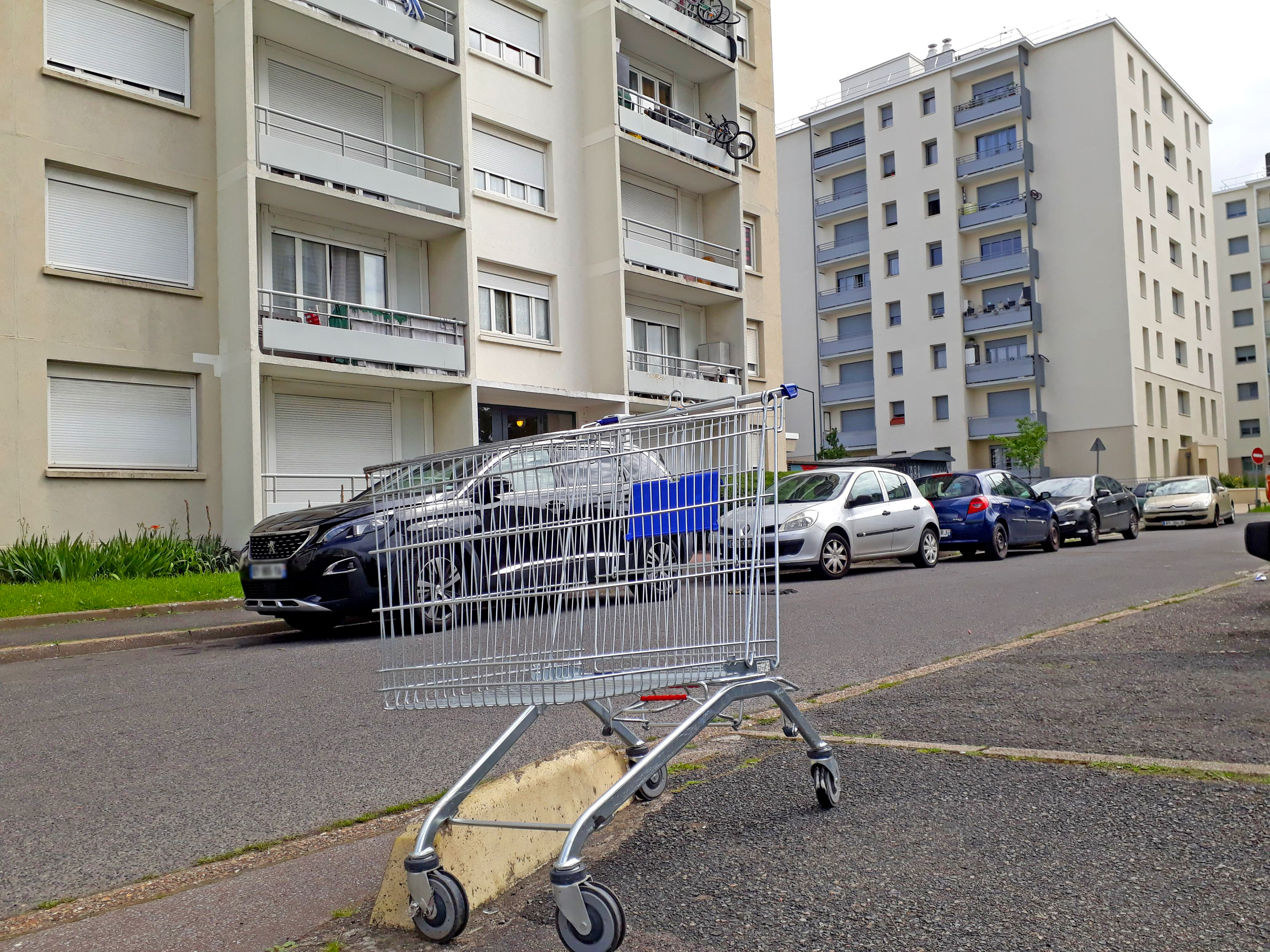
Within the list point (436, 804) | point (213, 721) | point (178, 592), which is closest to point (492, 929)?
point (436, 804)

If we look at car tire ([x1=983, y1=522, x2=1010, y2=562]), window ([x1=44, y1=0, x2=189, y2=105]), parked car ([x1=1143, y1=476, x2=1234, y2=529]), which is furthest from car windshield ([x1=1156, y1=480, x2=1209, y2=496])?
window ([x1=44, y1=0, x2=189, y2=105])

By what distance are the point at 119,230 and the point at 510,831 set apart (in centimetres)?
1683

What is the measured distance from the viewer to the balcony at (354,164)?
60.1 ft

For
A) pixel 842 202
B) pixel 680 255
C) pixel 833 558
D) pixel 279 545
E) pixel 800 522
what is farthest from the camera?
pixel 842 202

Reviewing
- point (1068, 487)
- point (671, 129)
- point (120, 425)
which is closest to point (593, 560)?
point (120, 425)

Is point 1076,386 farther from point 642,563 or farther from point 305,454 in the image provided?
point 642,563

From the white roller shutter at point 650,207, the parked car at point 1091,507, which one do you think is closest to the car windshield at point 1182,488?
the parked car at point 1091,507

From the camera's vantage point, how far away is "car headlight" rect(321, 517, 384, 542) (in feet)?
33.1

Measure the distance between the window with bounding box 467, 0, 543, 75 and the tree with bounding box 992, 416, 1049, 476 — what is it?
112 feet

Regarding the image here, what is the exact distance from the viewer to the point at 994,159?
5622 cm

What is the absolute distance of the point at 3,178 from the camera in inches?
629

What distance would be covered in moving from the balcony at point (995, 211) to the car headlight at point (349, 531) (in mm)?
51883

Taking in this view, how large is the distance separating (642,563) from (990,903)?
1.33 metres

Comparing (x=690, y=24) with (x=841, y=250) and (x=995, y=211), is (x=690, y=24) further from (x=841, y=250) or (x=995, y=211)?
(x=841, y=250)
